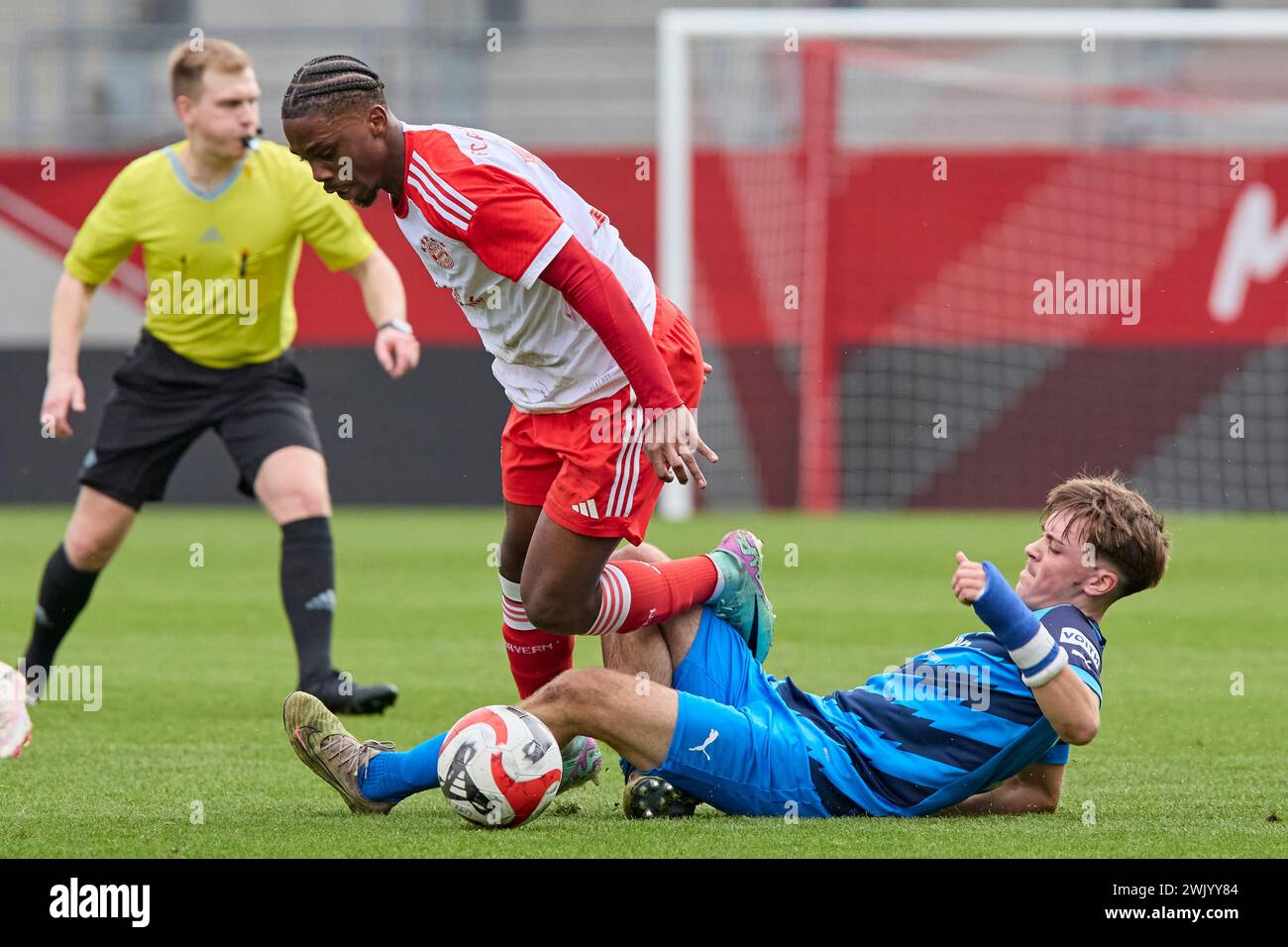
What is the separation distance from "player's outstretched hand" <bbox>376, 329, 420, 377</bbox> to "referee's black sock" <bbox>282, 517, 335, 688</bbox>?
63cm

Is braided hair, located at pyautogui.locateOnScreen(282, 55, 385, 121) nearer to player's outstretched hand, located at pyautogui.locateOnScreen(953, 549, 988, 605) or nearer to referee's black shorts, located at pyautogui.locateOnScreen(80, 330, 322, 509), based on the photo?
player's outstretched hand, located at pyautogui.locateOnScreen(953, 549, 988, 605)

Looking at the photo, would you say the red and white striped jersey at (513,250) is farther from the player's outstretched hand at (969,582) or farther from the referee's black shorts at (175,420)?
the referee's black shorts at (175,420)

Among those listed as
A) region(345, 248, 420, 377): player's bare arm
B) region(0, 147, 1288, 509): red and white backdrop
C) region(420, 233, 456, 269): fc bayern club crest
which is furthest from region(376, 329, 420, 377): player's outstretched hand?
region(0, 147, 1288, 509): red and white backdrop

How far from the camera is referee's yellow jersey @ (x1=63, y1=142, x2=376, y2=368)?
634 cm

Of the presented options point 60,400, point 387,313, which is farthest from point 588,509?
point 60,400

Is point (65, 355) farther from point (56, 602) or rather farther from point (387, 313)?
point (387, 313)

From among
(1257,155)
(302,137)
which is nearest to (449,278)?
(302,137)

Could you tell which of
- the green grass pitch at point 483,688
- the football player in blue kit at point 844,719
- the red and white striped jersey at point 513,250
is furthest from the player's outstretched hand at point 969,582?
the red and white striped jersey at point 513,250

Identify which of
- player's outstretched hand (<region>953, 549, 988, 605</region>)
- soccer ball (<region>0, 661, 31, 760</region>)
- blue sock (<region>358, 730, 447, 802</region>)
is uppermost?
player's outstretched hand (<region>953, 549, 988, 605</region>)

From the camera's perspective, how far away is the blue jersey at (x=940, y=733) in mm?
4059

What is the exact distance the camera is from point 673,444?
13.0 ft

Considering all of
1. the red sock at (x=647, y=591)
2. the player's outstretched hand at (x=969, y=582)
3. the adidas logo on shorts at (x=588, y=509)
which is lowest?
the red sock at (x=647, y=591)
